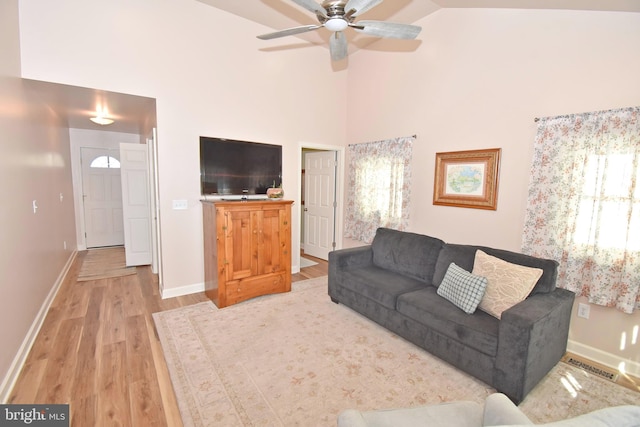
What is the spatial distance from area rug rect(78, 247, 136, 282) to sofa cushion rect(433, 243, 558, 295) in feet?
14.8

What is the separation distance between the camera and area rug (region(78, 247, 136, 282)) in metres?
4.44

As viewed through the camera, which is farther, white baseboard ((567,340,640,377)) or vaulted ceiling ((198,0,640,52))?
vaulted ceiling ((198,0,640,52))

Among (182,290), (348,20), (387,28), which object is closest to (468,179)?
(387,28)

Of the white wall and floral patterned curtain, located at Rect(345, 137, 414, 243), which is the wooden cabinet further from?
floral patterned curtain, located at Rect(345, 137, 414, 243)

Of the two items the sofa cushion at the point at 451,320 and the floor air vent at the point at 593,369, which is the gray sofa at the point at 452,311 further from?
the floor air vent at the point at 593,369

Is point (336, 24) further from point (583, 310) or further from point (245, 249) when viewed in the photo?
point (583, 310)

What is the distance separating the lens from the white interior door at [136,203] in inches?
184

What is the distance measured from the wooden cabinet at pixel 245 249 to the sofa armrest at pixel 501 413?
2.83m

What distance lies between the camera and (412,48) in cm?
389

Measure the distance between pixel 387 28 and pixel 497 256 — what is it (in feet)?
7.20

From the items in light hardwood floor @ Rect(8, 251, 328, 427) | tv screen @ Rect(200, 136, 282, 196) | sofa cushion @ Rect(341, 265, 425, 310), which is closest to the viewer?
light hardwood floor @ Rect(8, 251, 328, 427)

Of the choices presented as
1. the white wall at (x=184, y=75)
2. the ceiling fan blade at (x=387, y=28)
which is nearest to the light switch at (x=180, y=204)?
the white wall at (x=184, y=75)

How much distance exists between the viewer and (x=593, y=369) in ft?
7.89

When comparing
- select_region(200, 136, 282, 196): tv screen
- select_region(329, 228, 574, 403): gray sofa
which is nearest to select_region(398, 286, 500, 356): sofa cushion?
select_region(329, 228, 574, 403): gray sofa
